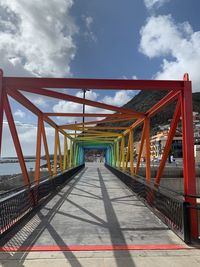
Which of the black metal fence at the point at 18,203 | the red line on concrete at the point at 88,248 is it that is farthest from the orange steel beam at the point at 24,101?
the red line on concrete at the point at 88,248

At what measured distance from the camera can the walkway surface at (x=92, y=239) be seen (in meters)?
4.57

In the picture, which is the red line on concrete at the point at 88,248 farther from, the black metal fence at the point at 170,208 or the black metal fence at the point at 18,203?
the black metal fence at the point at 18,203

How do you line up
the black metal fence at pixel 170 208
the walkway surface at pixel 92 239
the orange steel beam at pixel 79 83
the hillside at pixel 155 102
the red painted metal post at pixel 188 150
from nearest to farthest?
the walkway surface at pixel 92 239
the black metal fence at pixel 170 208
the red painted metal post at pixel 188 150
the orange steel beam at pixel 79 83
the hillside at pixel 155 102

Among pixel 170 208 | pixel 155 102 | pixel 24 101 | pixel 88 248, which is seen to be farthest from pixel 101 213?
pixel 155 102

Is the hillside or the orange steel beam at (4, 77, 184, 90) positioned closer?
the orange steel beam at (4, 77, 184, 90)

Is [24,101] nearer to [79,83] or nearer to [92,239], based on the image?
[79,83]

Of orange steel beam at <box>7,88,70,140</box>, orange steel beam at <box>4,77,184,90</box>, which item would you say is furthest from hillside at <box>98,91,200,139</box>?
orange steel beam at <box>4,77,184,90</box>

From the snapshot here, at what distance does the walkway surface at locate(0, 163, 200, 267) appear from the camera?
4570mm

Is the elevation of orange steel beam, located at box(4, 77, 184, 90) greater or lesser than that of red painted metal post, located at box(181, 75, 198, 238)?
greater

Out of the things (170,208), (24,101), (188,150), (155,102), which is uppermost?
(155,102)

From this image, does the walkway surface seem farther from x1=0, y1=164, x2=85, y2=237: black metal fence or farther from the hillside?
the hillside

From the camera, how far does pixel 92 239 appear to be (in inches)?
224

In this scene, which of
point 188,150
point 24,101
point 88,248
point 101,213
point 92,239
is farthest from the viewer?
point 24,101

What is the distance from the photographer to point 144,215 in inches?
312
